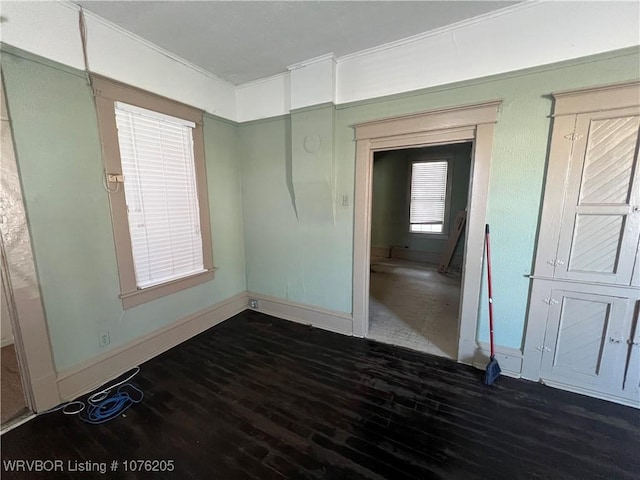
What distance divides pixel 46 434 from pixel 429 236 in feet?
21.1

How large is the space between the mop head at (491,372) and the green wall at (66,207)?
3.13 meters

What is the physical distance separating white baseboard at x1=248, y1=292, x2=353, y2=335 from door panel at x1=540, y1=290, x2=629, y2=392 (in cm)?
178

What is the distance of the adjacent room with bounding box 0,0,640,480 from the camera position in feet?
5.44

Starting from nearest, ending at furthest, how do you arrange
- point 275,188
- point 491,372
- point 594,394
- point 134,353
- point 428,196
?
1. point 594,394
2. point 491,372
3. point 134,353
4. point 275,188
5. point 428,196

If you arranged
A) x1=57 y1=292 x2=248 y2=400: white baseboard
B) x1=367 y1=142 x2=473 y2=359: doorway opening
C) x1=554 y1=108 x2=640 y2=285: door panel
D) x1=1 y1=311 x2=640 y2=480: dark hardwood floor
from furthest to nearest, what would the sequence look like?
x1=367 y1=142 x2=473 y2=359: doorway opening, x1=57 y1=292 x2=248 y2=400: white baseboard, x1=554 y1=108 x2=640 y2=285: door panel, x1=1 y1=311 x2=640 y2=480: dark hardwood floor

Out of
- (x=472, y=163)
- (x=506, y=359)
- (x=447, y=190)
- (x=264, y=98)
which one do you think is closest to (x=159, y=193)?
(x=264, y=98)

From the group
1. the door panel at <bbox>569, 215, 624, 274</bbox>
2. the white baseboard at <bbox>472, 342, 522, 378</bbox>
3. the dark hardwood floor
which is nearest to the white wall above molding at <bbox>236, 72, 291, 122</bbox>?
the dark hardwood floor

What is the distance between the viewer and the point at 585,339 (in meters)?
2.01

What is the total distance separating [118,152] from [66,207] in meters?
0.59

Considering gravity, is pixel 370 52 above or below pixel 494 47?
above

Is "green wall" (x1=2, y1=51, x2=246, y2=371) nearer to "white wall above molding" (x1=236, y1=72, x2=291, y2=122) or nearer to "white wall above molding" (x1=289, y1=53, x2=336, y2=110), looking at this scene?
"white wall above molding" (x1=236, y1=72, x2=291, y2=122)

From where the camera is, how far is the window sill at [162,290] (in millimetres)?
2338

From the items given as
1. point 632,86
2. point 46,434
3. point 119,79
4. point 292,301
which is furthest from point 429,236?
point 46,434

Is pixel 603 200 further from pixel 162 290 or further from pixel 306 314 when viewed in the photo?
pixel 162 290
